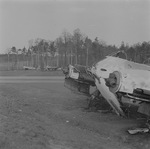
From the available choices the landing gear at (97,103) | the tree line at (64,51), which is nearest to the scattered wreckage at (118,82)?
the landing gear at (97,103)

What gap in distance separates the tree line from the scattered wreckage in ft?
78.5

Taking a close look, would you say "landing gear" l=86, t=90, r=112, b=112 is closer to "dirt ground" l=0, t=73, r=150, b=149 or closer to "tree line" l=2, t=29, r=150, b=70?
"dirt ground" l=0, t=73, r=150, b=149

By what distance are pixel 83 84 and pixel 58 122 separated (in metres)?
2.75

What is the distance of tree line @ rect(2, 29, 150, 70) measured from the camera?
139 ft

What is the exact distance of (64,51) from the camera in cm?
4716

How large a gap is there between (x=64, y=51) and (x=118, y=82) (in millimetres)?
41821

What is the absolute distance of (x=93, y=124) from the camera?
6.65 m

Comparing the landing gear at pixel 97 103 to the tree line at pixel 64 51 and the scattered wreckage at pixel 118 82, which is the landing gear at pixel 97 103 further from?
the tree line at pixel 64 51

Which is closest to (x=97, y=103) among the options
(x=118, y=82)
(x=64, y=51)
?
(x=118, y=82)

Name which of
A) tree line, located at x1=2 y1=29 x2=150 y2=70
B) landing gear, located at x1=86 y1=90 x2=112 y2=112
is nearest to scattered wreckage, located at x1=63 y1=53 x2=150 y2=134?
landing gear, located at x1=86 y1=90 x2=112 y2=112

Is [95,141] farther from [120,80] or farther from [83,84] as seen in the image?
[83,84]

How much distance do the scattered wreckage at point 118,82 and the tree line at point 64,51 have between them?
23912 mm

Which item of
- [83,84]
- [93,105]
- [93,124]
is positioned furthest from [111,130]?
[83,84]

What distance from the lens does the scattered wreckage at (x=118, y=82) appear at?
5414 millimetres
